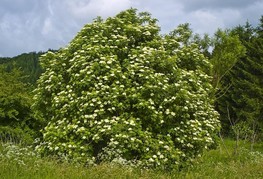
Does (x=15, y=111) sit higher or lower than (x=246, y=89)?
lower

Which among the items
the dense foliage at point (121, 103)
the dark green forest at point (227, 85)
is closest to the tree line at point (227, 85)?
the dark green forest at point (227, 85)

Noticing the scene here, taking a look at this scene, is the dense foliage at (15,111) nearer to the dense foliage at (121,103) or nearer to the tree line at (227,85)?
the tree line at (227,85)

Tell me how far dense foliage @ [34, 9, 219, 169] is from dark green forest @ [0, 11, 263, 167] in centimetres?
534

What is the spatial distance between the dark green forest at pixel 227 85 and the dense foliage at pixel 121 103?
534 cm

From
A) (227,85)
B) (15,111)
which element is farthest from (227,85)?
(15,111)

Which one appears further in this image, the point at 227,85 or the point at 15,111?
the point at 227,85

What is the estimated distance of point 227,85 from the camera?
35.4 meters

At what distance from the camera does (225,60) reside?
1193 inches

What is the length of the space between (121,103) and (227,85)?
84.1 ft

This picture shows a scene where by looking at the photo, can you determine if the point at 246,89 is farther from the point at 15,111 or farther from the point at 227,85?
the point at 15,111

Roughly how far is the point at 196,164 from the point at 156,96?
Answer: 8.65ft

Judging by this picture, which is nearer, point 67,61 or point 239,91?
point 67,61

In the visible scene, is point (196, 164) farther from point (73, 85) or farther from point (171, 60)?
point (73, 85)

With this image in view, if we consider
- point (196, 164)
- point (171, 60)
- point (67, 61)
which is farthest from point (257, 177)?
point (67, 61)
